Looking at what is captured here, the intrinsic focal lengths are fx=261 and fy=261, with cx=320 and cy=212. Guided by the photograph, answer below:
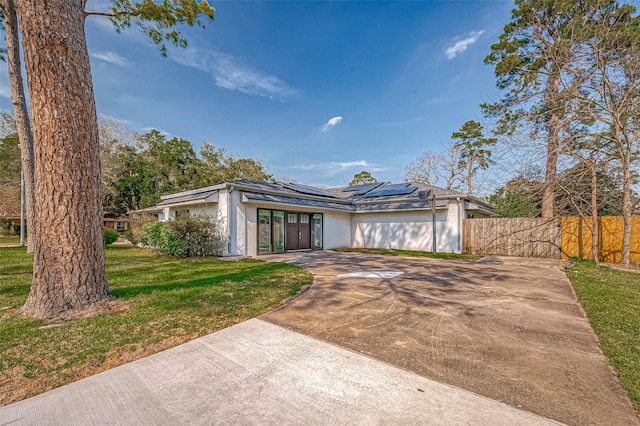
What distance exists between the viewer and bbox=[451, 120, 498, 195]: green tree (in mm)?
22812

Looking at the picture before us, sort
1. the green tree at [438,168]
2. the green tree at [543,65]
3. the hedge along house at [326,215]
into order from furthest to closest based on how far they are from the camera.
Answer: the green tree at [438,168]
the hedge along house at [326,215]
the green tree at [543,65]

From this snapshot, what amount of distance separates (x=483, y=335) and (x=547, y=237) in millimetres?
11480

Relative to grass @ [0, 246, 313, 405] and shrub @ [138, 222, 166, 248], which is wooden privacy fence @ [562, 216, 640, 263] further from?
shrub @ [138, 222, 166, 248]

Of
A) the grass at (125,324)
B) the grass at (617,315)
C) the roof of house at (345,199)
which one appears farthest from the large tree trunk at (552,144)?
the grass at (125,324)

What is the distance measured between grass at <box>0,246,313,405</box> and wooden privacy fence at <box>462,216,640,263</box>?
34.9 feet

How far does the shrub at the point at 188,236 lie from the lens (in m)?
10.2

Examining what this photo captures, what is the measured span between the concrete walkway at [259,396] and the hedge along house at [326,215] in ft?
27.7

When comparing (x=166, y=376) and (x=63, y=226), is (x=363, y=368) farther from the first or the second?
(x=63, y=226)

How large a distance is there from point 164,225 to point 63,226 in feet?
22.9

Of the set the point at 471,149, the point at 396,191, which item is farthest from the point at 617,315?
the point at 471,149

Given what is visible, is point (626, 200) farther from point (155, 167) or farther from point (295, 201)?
point (155, 167)

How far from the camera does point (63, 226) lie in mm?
3787

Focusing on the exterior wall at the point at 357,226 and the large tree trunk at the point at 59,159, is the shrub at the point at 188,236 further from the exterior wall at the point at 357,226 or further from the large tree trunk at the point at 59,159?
the large tree trunk at the point at 59,159

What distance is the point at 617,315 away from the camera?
393 cm
